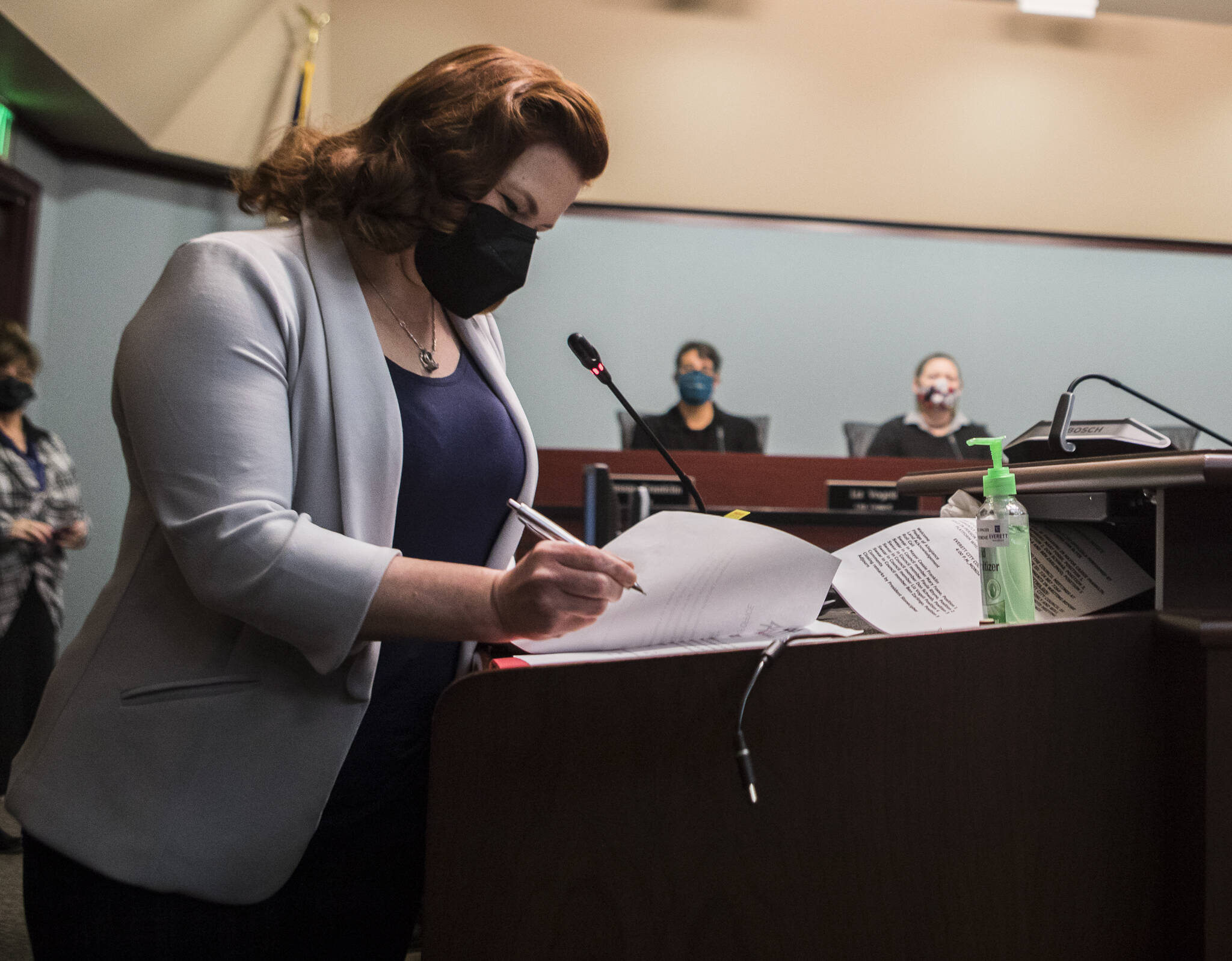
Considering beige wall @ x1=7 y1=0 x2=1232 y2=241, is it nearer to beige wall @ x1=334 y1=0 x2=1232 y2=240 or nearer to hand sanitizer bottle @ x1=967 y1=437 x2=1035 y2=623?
beige wall @ x1=334 y1=0 x2=1232 y2=240

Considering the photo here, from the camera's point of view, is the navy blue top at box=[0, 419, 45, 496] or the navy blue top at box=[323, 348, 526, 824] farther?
the navy blue top at box=[0, 419, 45, 496]

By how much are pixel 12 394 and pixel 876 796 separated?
296cm

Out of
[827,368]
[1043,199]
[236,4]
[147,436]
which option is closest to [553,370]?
[827,368]

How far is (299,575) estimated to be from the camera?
1.89 ft

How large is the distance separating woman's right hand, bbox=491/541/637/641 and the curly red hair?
38cm

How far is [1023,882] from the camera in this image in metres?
0.57

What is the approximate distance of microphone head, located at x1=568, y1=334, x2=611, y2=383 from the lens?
1.00 m

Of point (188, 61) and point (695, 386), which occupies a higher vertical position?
point (188, 61)

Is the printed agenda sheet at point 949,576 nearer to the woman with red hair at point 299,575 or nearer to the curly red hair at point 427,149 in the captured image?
the woman with red hair at point 299,575

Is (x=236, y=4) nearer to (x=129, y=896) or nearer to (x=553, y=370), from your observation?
(x=553, y=370)

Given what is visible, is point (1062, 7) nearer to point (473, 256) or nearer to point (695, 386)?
point (695, 386)

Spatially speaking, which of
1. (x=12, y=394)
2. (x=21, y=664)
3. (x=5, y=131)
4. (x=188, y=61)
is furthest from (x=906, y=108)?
(x=21, y=664)

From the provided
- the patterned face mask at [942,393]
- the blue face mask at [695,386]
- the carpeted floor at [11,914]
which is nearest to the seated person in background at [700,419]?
the blue face mask at [695,386]

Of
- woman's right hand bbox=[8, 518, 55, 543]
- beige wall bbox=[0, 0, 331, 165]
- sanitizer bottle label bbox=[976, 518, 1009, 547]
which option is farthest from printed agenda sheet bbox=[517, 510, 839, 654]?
beige wall bbox=[0, 0, 331, 165]
